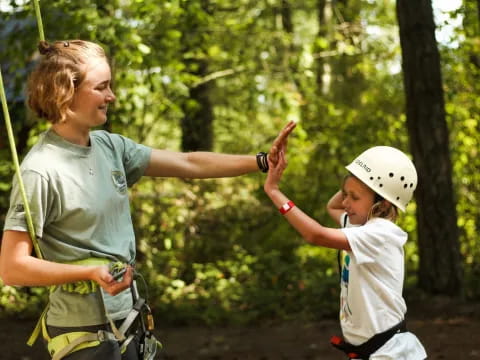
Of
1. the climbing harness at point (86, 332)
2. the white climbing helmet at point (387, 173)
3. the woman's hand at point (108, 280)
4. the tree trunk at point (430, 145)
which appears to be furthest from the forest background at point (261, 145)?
the woman's hand at point (108, 280)

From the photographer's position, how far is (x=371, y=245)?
3322 mm

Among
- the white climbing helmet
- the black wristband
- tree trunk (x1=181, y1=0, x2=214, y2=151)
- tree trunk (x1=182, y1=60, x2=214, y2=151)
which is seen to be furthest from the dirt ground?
tree trunk (x1=182, y1=60, x2=214, y2=151)

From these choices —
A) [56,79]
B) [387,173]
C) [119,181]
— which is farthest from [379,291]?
[56,79]

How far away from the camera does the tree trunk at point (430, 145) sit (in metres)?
7.75

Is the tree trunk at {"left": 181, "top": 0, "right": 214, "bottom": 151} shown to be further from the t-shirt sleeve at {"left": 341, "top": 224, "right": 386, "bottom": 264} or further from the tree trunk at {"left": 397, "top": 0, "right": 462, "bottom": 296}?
the t-shirt sleeve at {"left": 341, "top": 224, "right": 386, "bottom": 264}

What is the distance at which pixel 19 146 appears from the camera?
9.54 m

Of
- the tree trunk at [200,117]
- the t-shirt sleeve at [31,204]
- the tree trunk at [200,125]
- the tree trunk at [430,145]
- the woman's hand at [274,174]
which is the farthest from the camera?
the tree trunk at [200,125]

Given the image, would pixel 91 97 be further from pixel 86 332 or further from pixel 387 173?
pixel 387 173

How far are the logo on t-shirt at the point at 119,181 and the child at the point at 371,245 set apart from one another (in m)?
0.61

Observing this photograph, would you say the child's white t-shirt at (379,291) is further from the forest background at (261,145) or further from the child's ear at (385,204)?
the forest background at (261,145)

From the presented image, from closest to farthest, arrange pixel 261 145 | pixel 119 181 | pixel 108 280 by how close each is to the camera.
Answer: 1. pixel 108 280
2. pixel 119 181
3. pixel 261 145

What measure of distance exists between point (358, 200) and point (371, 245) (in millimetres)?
285

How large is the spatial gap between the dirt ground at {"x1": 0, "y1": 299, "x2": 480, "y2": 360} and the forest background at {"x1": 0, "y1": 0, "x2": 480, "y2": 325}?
290 millimetres

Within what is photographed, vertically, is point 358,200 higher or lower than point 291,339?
higher
